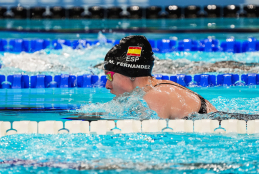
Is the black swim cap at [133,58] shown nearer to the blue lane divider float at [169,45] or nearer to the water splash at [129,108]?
the water splash at [129,108]

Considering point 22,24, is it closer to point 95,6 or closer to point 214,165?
point 95,6

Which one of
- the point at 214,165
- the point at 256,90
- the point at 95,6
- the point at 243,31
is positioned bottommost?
the point at 214,165

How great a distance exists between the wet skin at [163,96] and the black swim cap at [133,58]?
0.04m

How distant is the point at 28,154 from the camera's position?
92.5 inches

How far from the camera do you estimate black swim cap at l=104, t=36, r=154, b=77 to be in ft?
8.82

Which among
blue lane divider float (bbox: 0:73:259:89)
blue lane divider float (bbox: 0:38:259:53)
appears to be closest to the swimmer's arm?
blue lane divider float (bbox: 0:73:259:89)

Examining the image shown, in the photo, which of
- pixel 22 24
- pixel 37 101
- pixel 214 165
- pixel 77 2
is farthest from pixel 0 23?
pixel 214 165

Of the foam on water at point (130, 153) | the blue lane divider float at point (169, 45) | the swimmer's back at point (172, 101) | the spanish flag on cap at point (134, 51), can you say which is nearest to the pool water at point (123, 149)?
the foam on water at point (130, 153)

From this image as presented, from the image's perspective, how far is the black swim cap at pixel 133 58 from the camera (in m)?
2.69

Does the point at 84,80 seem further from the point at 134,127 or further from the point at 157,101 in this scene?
the point at 157,101

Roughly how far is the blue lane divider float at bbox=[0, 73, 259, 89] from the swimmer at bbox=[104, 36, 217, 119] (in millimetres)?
2314

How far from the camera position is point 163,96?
2557 millimetres

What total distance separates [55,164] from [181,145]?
0.80 m

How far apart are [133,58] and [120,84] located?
0.20 meters
